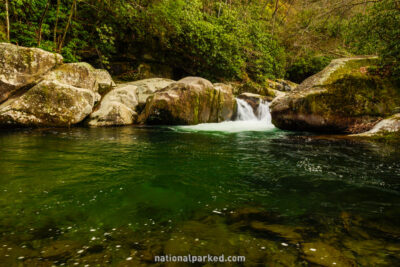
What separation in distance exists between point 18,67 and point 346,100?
1218 centimetres

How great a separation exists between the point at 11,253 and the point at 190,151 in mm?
3958

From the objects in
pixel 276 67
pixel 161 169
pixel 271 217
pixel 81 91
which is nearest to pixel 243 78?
pixel 276 67

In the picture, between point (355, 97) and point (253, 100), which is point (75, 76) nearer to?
point (253, 100)

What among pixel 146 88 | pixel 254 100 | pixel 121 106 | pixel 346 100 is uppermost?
pixel 146 88

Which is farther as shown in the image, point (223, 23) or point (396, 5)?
point (223, 23)

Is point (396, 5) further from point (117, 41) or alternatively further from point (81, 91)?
point (117, 41)

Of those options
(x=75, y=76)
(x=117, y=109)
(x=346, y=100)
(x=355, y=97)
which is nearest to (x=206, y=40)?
(x=117, y=109)

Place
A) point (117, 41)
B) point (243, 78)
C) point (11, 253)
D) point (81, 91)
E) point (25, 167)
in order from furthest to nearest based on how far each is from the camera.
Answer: point (243, 78), point (117, 41), point (81, 91), point (25, 167), point (11, 253)

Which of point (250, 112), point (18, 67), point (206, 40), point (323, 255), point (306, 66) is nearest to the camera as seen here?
point (323, 255)

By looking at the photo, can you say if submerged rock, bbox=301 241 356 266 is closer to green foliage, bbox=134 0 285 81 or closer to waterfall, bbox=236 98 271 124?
waterfall, bbox=236 98 271 124

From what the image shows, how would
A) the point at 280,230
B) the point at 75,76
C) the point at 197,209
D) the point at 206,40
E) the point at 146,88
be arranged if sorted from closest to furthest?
the point at 280,230 < the point at 197,209 < the point at 75,76 < the point at 146,88 < the point at 206,40

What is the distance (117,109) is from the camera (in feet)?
33.0

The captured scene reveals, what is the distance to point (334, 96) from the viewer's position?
8078mm

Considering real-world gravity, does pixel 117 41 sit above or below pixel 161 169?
above
